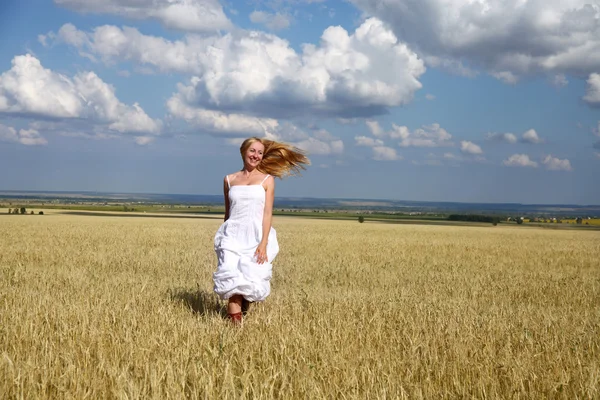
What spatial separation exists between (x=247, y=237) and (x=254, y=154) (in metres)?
0.96

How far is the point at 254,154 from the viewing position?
7.23m

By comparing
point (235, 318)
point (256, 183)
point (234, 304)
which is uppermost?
point (256, 183)

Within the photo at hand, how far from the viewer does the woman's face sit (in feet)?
23.7

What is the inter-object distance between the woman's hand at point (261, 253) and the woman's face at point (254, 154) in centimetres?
94

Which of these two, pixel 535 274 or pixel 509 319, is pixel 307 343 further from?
pixel 535 274

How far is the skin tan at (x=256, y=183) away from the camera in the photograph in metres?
7.10

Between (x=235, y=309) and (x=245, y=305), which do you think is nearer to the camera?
(x=235, y=309)

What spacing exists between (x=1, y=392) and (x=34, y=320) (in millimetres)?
2613

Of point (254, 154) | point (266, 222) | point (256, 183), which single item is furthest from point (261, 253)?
point (254, 154)

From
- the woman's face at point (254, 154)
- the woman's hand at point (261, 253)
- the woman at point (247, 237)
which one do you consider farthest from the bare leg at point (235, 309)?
the woman's face at point (254, 154)

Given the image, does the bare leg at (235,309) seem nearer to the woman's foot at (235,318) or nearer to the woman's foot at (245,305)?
the woman's foot at (235,318)

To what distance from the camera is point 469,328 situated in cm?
680

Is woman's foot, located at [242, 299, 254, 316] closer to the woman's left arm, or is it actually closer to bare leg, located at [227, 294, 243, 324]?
bare leg, located at [227, 294, 243, 324]

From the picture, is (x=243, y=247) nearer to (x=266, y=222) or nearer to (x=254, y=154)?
(x=266, y=222)
